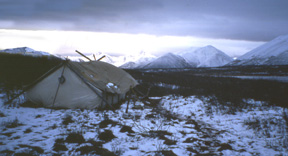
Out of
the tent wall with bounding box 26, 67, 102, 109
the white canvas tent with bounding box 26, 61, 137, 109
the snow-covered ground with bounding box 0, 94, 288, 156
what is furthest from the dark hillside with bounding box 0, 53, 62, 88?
the snow-covered ground with bounding box 0, 94, 288, 156

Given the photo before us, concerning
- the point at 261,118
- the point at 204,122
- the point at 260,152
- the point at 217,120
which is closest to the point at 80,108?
the point at 204,122

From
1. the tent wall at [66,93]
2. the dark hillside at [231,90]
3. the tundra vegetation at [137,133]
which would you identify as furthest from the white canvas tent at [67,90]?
the dark hillside at [231,90]

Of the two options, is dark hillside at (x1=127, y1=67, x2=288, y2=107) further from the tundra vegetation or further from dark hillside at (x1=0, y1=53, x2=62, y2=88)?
dark hillside at (x1=0, y1=53, x2=62, y2=88)

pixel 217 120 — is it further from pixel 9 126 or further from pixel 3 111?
pixel 3 111

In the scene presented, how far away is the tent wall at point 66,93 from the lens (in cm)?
1041

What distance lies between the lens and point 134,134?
710 cm

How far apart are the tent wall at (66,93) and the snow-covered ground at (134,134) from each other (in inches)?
30.1

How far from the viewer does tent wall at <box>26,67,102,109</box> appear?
1041cm

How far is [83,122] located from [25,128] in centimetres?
230

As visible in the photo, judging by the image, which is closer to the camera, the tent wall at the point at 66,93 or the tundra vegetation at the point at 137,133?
the tundra vegetation at the point at 137,133

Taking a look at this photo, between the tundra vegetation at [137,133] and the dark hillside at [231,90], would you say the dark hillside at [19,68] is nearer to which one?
the tundra vegetation at [137,133]

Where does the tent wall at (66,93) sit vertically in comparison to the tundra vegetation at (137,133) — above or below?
above

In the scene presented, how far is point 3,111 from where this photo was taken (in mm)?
8508

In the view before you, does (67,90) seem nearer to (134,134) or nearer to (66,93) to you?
(66,93)
